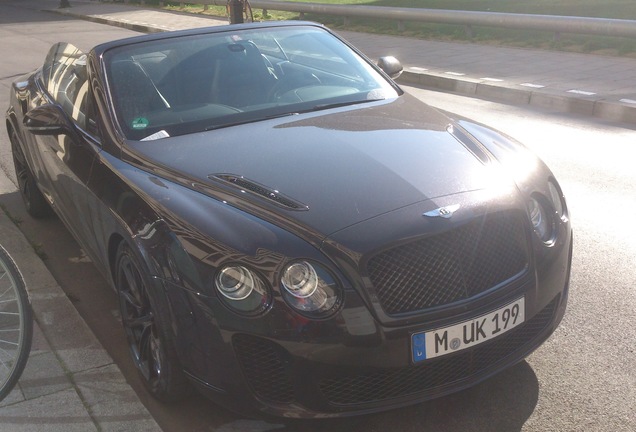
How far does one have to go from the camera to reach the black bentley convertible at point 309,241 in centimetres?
307

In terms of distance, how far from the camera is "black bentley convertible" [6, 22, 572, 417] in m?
3.07

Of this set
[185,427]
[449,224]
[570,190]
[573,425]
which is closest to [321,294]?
[449,224]

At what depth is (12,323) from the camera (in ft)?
11.1

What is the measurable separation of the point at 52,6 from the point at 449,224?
116 ft

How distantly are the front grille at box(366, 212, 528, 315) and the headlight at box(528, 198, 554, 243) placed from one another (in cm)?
20

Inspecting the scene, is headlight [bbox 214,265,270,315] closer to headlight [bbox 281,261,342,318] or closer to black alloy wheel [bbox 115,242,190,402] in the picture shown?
headlight [bbox 281,261,342,318]

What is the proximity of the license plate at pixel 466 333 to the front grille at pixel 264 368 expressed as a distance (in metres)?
0.47

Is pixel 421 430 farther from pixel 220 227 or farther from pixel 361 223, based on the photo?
pixel 220 227

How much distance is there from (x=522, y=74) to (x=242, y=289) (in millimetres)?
9688

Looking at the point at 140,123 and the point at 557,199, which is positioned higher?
the point at 140,123

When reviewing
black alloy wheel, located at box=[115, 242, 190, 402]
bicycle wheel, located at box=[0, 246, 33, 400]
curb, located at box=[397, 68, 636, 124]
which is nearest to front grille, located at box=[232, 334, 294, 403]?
black alloy wheel, located at box=[115, 242, 190, 402]

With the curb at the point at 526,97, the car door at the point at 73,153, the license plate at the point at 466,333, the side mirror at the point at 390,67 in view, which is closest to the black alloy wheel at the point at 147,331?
the car door at the point at 73,153

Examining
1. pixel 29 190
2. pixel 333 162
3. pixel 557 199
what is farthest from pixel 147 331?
pixel 29 190

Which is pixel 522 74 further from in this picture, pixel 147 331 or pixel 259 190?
pixel 147 331
